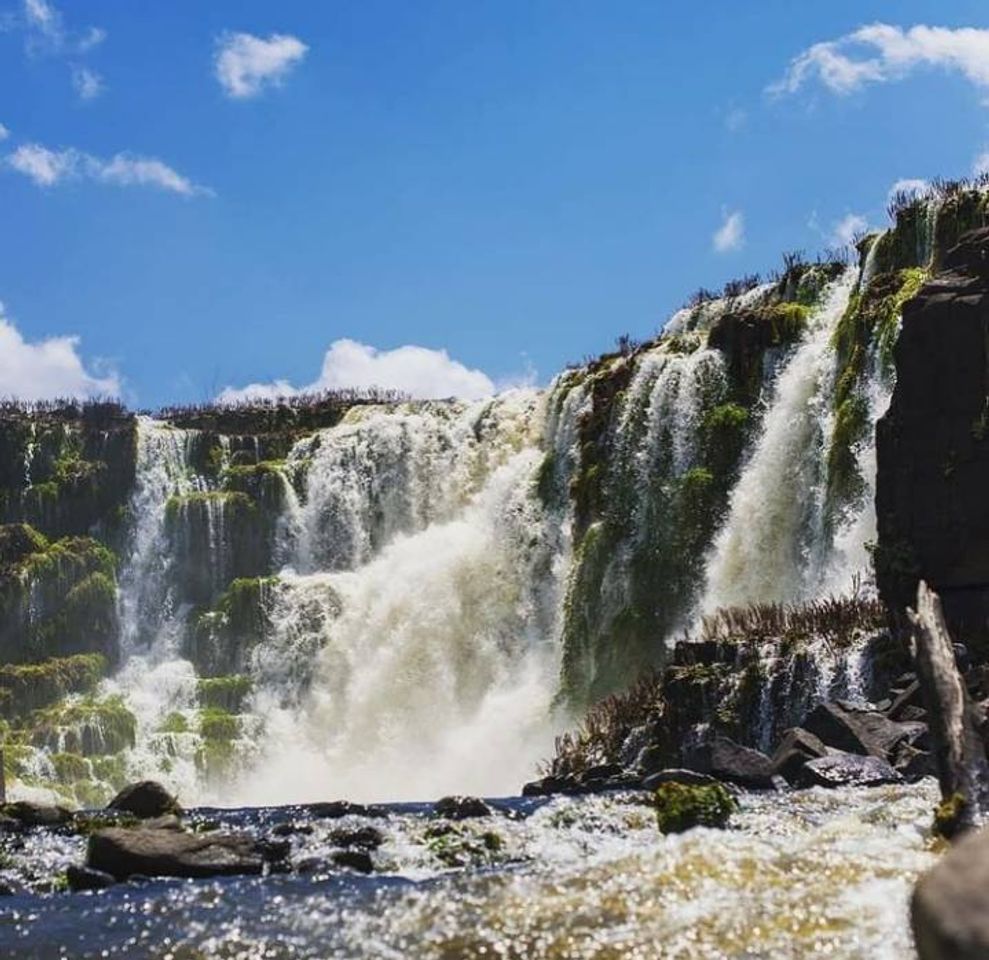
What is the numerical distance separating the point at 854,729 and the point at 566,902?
38.7ft

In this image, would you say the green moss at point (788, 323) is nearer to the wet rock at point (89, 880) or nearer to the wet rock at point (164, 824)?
the wet rock at point (164, 824)

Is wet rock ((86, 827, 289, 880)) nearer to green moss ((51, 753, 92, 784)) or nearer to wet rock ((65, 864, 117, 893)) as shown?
wet rock ((65, 864, 117, 893))

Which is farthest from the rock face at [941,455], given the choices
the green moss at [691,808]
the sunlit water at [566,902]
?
the green moss at [691,808]

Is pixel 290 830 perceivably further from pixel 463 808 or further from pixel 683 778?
pixel 683 778

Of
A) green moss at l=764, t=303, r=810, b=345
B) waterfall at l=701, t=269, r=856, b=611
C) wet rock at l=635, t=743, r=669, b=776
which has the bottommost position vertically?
wet rock at l=635, t=743, r=669, b=776

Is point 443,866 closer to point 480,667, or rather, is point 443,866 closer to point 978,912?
point 978,912

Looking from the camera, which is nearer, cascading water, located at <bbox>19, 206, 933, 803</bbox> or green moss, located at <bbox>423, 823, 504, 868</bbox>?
green moss, located at <bbox>423, 823, 504, 868</bbox>

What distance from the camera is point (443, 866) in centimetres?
1483

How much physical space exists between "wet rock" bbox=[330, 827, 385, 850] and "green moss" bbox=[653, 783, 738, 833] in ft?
11.1

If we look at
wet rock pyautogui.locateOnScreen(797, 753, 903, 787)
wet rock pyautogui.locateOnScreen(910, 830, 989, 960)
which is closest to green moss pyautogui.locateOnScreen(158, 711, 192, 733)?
wet rock pyautogui.locateOnScreen(797, 753, 903, 787)

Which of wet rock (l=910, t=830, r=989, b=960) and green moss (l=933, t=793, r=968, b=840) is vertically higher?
wet rock (l=910, t=830, r=989, b=960)

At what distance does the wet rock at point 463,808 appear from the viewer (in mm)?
19781

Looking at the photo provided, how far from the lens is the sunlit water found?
10359 millimetres

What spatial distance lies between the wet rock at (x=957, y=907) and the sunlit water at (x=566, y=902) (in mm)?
2259
